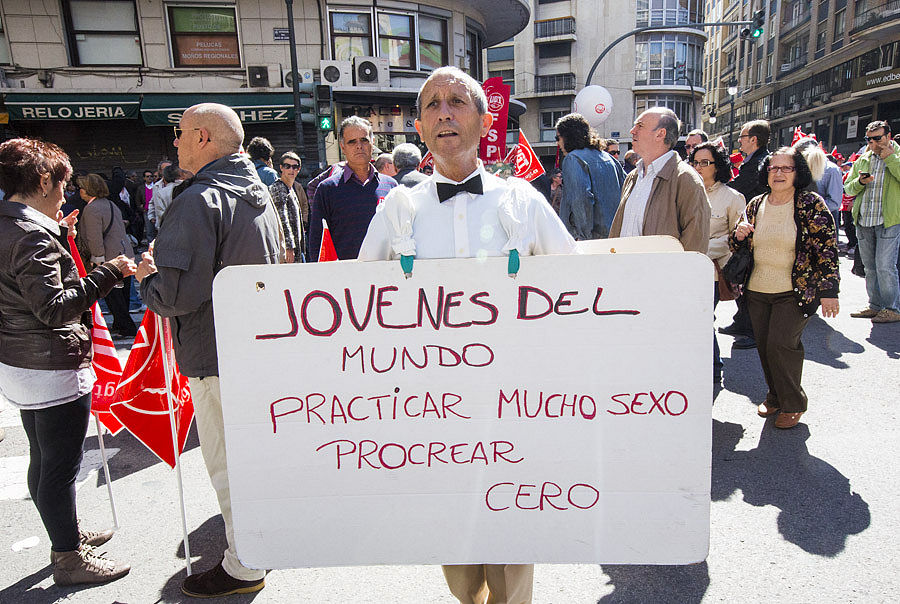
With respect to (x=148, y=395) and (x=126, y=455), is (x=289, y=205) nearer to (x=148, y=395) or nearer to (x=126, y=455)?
(x=126, y=455)

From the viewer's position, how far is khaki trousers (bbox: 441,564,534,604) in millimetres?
1870

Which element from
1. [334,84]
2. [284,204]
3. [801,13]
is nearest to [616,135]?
[801,13]

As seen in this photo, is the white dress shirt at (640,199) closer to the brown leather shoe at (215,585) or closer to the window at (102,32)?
the brown leather shoe at (215,585)

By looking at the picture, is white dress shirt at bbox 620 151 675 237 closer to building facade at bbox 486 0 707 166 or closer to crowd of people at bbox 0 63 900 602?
crowd of people at bbox 0 63 900 602

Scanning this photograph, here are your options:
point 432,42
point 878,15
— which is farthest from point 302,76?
point 878,15

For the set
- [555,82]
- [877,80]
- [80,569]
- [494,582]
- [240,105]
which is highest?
[555,82]

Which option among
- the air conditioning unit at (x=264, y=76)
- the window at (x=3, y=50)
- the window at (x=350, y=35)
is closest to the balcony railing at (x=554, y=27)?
the window at (x=350, y=35)

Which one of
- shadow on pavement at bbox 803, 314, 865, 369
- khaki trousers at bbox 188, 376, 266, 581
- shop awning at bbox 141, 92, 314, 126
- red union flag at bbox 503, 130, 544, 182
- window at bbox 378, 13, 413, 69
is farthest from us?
window at bbox 378, 13, 413, 69

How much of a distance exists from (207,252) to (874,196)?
22.5 feet

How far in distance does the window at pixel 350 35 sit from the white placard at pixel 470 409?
16030mm

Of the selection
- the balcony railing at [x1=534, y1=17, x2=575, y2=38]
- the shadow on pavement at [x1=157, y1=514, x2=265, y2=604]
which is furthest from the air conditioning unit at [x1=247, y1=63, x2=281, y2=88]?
the balcony railing at [x1=534, y1=17, x2=575, y2=38]

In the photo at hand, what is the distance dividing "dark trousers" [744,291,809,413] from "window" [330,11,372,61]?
581 inches

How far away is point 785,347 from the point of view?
149 inches

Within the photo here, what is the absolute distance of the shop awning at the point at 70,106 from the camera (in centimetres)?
1394
